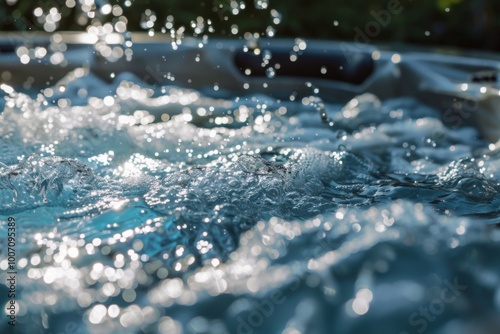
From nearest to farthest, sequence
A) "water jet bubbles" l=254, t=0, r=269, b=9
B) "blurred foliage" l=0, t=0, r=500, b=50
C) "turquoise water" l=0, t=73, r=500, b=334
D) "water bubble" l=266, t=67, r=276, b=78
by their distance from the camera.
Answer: "turquoise water" l=0, t=73, r=500, b=334 < "water bubble" l=266, t=67, r=276, b=78 < "water jet bubbles" l=254, t=0, r=269, b=9 < "blurred foliage" l=0, t=0, r=500, b=50

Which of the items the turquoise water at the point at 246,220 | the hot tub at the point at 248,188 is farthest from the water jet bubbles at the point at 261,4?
the turquoise water at the point at 246,220

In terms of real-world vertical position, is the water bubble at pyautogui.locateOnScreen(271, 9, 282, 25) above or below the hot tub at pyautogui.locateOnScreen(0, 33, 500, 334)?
below

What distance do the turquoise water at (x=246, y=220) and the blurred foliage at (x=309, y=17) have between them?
6.76 ft

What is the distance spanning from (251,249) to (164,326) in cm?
28

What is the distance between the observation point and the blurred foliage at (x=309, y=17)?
4.34 m

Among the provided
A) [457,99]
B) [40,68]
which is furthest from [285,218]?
[40,68]

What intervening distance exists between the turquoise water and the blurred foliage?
81.1 inches

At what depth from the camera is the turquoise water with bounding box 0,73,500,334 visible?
0.98m

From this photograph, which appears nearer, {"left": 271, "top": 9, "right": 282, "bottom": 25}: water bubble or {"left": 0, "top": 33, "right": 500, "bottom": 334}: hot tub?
{"left": 0, "top": 33, "right": 500, "bottom": 334}: hot tub

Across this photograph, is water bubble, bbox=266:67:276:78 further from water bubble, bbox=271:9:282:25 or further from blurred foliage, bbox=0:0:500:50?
water bubble, bbox=271:9:282:25

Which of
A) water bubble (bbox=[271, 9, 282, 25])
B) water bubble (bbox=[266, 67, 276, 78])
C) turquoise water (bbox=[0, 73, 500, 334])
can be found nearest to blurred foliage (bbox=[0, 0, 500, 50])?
water bubble (bbox=[271, 9, 282, 25])

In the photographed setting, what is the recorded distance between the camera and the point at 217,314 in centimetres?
98

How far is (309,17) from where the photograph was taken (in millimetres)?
4465

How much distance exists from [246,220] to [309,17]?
3.31 m
